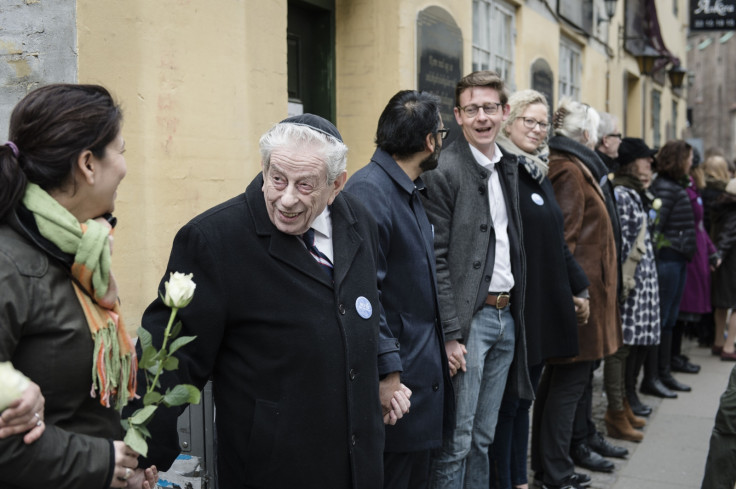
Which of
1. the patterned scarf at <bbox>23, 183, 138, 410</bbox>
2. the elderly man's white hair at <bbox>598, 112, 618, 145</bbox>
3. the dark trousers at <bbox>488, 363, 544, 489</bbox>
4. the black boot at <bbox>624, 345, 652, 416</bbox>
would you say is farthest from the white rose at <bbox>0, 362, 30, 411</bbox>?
the black boot at <bbox>624, 345, 652, 416</bbox>

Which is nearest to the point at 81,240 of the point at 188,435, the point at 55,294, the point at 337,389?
the point at 55,294

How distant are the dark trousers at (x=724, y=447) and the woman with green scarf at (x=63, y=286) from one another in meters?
2.61

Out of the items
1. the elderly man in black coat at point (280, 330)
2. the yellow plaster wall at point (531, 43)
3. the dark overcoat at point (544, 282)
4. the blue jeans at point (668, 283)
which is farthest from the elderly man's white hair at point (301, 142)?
the yellow plaster wall at point (531, 43)

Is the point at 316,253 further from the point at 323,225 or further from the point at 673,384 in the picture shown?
the point at 673,384

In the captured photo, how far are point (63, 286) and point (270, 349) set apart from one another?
65cm

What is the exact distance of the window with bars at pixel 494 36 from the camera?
7.22 meters

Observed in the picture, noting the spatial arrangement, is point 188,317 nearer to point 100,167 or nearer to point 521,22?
point 100,167

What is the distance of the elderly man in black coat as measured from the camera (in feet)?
7.34

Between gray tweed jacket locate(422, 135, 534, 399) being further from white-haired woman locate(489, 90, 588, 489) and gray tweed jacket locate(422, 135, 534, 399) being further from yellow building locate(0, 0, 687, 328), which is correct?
yellow building locate(0, 0, 687, 328)

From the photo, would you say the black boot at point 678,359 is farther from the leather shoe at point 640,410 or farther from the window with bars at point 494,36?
the window with bars at point 494,36

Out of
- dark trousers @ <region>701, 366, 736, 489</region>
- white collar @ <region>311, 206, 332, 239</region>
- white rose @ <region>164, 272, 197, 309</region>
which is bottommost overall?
dark trousers @ <region>701, 366, 736, 489</region>

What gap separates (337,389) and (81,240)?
86 centimetres

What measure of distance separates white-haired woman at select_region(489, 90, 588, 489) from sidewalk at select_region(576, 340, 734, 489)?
0.85 m

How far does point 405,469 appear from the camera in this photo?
3.04m
